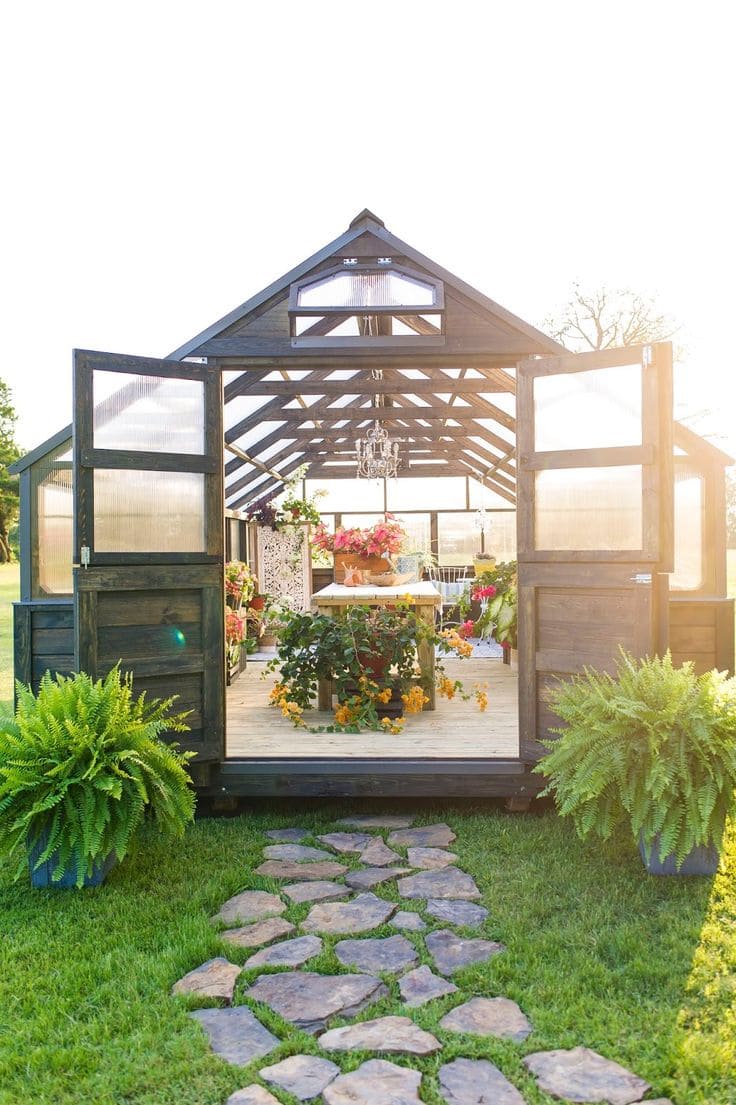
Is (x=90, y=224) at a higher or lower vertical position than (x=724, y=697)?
higher

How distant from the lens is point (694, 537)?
4727 mm

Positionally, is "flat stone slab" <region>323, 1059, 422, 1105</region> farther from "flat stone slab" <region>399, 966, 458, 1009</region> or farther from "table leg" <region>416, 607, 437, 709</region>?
"table leg" <region>416, 607, 437, 709</region>

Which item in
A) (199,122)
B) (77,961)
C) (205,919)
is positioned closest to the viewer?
(77,961)

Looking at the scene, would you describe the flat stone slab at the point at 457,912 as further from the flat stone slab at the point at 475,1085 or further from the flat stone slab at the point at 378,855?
the flat stone slab at the point at 475,1085

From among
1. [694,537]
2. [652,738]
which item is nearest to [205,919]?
[652,738]

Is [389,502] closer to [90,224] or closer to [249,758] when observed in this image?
[90,224]

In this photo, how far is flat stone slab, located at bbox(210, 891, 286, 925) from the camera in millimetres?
3104

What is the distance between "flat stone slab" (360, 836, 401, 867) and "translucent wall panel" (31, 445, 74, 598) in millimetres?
2518

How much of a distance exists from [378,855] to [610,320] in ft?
44.6

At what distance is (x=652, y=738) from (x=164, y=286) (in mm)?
11848

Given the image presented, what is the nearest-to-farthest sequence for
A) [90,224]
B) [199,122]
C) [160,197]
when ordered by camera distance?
[199,122] < [160,197] < [90,224]

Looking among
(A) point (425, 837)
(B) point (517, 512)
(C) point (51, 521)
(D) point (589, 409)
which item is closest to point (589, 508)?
(B) point (517, 512)

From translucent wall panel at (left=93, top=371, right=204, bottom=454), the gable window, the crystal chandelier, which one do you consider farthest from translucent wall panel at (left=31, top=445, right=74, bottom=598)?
the crystal chandelier

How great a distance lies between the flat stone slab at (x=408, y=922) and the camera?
3012 mm
